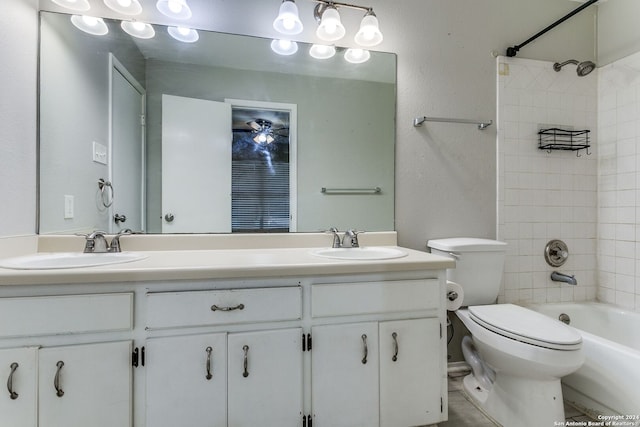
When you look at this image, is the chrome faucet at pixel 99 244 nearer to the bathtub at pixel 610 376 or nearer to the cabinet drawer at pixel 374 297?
the cabinet drawer at pixel 374 297

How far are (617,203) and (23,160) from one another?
3252 mm

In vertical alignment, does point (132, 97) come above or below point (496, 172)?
above

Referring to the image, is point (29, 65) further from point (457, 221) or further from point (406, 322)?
point (457, 221)

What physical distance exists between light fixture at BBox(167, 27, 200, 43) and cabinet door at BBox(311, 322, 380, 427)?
5.02ft

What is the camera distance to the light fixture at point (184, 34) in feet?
4.89

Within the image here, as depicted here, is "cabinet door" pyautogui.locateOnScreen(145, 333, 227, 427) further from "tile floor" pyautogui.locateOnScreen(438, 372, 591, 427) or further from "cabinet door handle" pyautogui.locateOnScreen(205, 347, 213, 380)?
"tile floor" pyautogui.locateOnScreen(438, 372, 591, 427)

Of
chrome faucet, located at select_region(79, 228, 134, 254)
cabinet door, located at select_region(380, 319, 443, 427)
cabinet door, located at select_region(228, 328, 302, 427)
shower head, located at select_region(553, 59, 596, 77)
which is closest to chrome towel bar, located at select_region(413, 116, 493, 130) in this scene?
shower head, located at select_region(553, 59, 596, 77)

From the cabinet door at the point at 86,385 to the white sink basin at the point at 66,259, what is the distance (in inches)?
11.8

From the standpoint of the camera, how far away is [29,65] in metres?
1.29

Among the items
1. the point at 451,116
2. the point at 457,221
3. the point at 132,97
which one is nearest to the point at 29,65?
the point at 132,97

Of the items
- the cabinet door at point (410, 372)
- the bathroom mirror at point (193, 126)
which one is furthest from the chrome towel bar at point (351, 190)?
the cabinet door at point (410, 372)

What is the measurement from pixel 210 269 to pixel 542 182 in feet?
6.81

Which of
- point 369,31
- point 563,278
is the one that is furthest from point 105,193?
point 563,278

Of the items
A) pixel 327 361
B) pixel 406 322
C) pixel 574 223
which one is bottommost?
pixel 327 361
